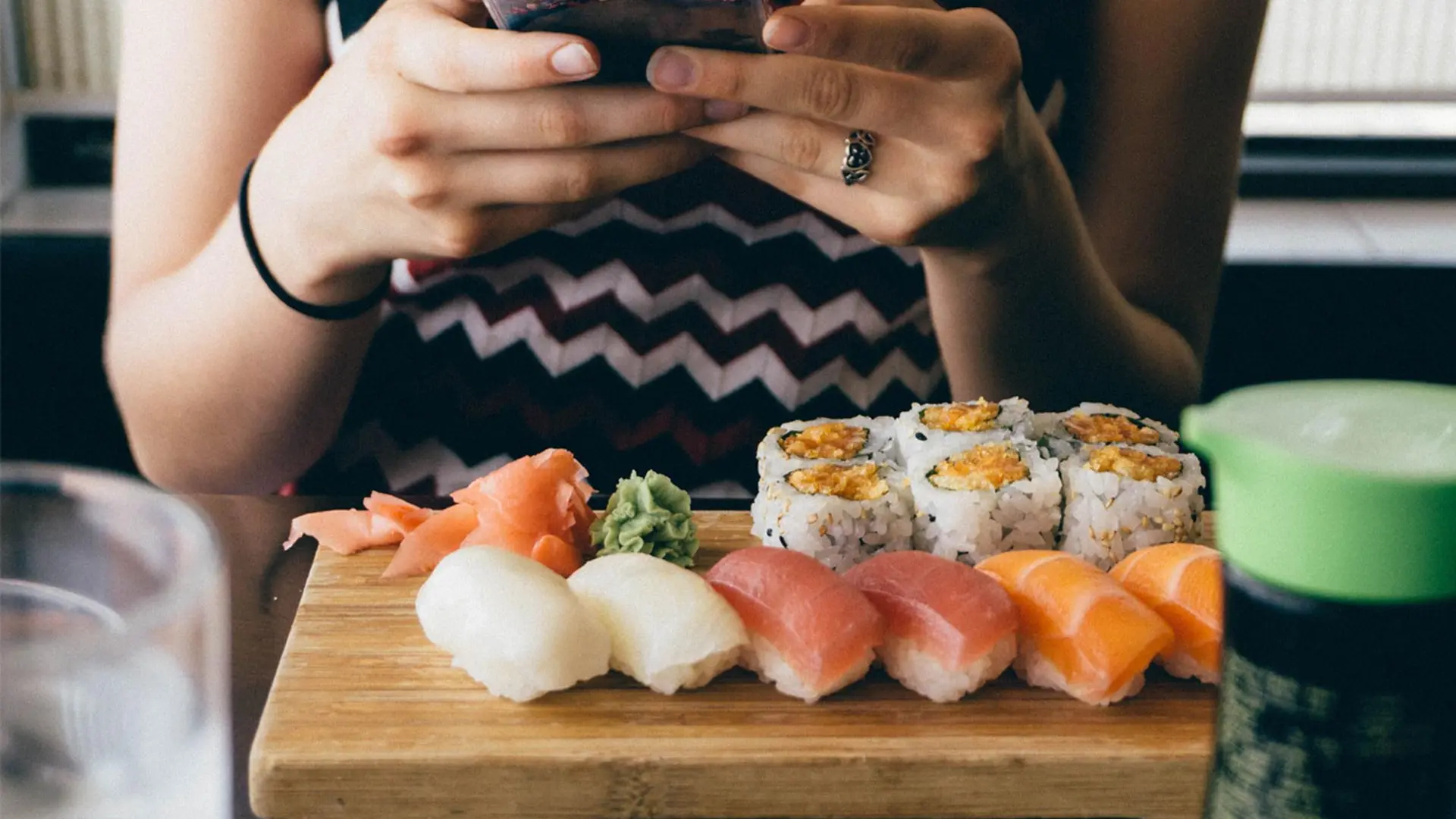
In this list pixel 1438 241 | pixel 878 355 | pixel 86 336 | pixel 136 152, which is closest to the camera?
pixel 136 152

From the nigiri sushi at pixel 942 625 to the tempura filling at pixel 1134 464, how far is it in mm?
215

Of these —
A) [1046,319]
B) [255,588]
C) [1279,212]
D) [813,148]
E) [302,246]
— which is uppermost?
[813,148]

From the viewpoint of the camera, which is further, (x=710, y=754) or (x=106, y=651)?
(x=710, y=754)

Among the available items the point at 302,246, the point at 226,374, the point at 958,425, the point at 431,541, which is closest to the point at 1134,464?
the point at 958,425

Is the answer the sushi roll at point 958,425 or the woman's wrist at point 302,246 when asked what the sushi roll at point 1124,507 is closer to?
the sushi roll at point 958,425

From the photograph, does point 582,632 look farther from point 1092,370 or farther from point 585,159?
point 1092,370

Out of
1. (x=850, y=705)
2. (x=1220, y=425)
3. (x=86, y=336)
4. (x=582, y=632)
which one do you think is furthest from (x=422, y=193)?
(x=86, y=336)

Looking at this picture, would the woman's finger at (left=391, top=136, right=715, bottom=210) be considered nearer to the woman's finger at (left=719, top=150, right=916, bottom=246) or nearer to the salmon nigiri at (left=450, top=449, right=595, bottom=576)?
the woman's finger at (left=719, top=150, right=916, bottom=246)

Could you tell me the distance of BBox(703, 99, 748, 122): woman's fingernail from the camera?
899 millimetres

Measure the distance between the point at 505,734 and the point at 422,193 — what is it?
385mm

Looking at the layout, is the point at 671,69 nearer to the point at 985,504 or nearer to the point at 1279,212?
the point at 985,504

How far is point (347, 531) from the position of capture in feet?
3.45

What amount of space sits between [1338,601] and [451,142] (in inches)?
26.0

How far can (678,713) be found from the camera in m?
0.83
